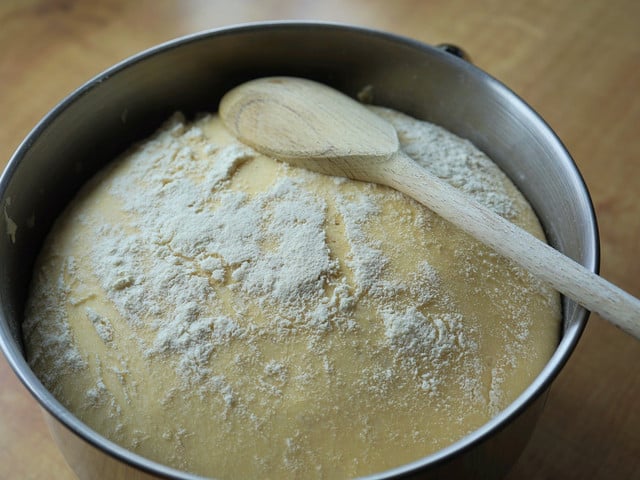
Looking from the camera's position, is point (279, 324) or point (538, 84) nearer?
point (279, 324)

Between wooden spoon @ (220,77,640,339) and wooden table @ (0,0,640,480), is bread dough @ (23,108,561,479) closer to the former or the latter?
wooden spoon @ (220,77,640,339)

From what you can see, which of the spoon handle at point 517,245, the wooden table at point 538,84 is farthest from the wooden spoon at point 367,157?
the wooden table at point 538,84

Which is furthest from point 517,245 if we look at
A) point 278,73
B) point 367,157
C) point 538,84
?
point 538,84

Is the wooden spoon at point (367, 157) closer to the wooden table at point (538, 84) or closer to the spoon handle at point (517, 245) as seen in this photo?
the spoon handle at point (517, 245)

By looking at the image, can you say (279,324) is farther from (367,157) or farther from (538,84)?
(538,84)

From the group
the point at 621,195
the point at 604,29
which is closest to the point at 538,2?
the point at 604,29
